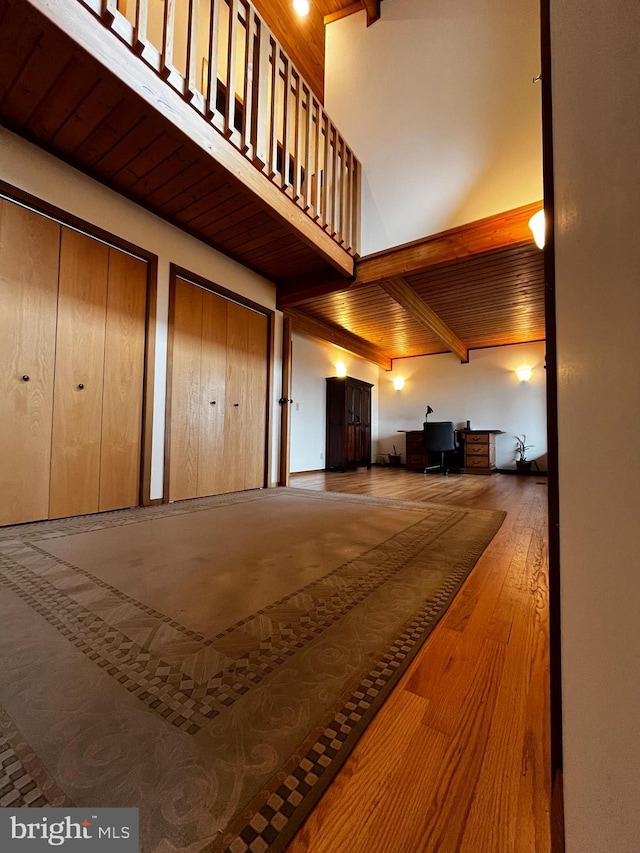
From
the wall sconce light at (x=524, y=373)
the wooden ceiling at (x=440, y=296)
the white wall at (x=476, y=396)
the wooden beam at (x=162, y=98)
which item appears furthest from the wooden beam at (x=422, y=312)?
the wooden beam at (x=162, y=98)

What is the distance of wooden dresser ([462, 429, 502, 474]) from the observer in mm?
5480

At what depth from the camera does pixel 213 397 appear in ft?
10.3

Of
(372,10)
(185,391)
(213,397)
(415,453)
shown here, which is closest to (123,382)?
(185,391)

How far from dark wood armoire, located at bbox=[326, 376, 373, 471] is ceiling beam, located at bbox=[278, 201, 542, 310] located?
84.1 inches

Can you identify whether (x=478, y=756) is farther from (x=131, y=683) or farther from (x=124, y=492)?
(x=124, y=492)

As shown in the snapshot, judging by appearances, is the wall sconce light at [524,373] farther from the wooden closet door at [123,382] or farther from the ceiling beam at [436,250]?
the wooden closet door at [123,382]

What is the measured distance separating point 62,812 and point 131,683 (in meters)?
0.26

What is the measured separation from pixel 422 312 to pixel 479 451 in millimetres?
2588

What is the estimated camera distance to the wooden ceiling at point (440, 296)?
9.26ft

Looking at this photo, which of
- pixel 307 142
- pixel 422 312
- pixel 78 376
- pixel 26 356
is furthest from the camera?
pixel 422 312

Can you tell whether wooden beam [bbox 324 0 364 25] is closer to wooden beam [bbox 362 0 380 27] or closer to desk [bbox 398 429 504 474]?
wooden beam [bbox 362 0 380 27]

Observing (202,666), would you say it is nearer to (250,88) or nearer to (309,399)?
(250,88)

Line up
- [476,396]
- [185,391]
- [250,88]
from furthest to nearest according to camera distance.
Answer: [476,396]
[185,391]
[250,88]

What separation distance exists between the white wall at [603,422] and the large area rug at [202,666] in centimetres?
42
